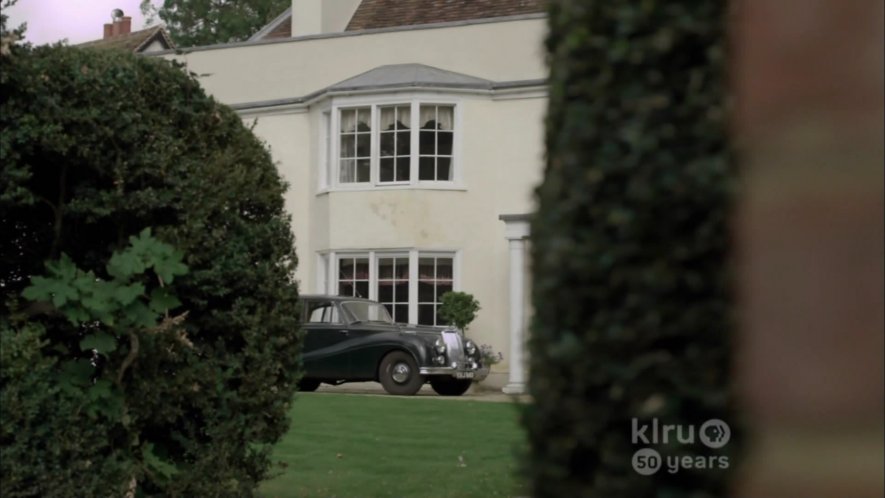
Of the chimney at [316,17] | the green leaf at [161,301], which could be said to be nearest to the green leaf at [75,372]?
the green leaf at [161,301]

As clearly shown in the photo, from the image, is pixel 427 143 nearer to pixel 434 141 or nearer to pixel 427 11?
pixel 434 141

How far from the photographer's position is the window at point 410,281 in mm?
24281

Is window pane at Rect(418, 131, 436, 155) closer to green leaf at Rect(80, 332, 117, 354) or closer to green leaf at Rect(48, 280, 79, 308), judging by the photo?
green leaf at Rect(80, 332, 117, 354)

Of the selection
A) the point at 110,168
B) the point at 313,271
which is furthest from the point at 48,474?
the point at 313,271

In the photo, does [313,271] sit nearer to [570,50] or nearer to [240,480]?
[240,480]

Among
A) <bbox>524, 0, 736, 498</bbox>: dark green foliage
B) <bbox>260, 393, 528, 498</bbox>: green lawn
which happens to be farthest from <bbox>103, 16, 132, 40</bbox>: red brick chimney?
<bbox>524, 0, 736, 498</bbox>: dark green foliage

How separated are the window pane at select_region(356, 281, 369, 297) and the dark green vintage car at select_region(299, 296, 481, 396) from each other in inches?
155

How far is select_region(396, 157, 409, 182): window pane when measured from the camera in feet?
80.8

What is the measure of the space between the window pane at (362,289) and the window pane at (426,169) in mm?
2446

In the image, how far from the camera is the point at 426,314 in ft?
79.8

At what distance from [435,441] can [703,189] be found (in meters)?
10.2

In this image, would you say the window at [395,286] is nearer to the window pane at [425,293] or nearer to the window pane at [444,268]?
the window pane at [425,293]

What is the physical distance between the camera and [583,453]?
8.60 ft

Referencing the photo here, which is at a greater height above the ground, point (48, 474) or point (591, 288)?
point (591, 288)
